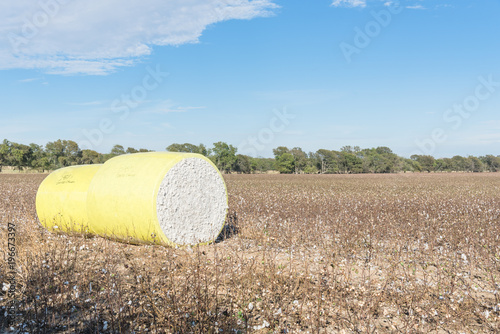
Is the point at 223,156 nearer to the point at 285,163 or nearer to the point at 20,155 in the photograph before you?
the point at 285,163

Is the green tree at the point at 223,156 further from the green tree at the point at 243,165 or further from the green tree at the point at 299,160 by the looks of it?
the green tree at the point at 299,160

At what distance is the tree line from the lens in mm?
88375

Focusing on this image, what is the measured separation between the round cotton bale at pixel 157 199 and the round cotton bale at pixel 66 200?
1.83 feet

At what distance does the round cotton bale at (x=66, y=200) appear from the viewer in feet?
29.5

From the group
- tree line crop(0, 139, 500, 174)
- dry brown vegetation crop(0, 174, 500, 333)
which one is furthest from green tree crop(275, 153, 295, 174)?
dry brown vegetation crop(0, 174, 500, 333)

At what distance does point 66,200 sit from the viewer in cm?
919

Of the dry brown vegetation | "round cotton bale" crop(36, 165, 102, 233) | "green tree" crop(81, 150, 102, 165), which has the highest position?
"green tree" crop(81, 150, 102, 165)

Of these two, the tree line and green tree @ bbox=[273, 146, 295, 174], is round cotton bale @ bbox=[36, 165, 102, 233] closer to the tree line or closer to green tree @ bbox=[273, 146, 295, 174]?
the tree line

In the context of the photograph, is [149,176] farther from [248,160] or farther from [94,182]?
[248,160]

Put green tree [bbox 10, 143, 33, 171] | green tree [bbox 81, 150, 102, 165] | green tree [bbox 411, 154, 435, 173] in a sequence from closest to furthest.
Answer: green tree [bbox 10, 143, 33, 171], green tree [bbox 81, 150, 102, 165], green tree [bbox 411, 154, 435, 173]

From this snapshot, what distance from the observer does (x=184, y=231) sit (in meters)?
8.09

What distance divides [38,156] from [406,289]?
335 feet

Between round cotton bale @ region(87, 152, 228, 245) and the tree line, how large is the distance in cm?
6694

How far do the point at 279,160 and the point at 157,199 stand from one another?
103 m
